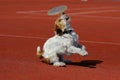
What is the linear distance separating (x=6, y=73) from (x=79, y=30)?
7.37m

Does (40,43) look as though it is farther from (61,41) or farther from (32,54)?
(61,41)

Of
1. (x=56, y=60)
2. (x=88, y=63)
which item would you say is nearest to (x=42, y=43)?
(x=88, y=63)

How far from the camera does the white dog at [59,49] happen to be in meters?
8.98

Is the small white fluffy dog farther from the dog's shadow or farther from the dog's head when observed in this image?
the dog's shadow

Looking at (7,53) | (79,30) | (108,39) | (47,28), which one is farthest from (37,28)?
(7,53)

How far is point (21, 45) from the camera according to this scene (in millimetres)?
11758

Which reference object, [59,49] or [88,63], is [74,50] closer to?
[59,49]

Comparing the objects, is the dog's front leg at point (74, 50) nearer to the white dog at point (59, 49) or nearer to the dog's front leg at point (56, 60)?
the white dog at point (59, 49)

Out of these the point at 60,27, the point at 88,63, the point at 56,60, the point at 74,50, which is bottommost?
the point at 88,63

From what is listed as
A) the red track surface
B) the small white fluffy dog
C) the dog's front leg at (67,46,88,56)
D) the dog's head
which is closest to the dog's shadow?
the red track surface

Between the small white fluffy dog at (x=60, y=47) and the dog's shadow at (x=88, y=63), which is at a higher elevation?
the small white fluffy dog at (x=60, y=47)

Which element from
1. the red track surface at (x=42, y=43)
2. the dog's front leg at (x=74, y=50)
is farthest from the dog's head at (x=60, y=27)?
the red track surface at (x=42, y=43)

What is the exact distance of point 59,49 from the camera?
29.8 feet

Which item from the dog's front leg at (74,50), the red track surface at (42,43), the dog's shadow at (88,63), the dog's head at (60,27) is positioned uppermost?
the dog's head at (60,27)
